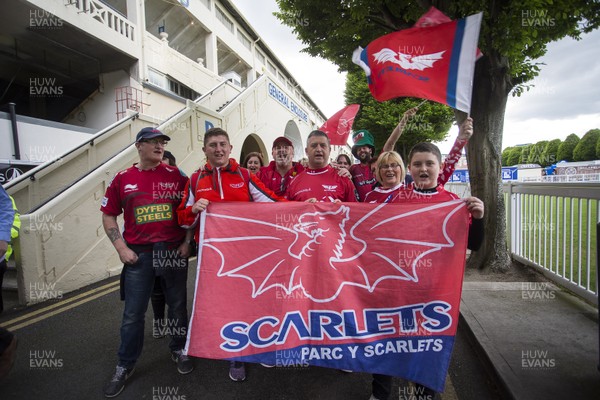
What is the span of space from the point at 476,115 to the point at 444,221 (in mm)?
3576

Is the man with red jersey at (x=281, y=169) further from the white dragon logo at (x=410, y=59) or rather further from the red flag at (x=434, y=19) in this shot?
the red flag at (x=434, y=19)

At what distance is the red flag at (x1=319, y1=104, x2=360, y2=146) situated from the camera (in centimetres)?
771

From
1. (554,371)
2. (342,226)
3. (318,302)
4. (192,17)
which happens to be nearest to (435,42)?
(342,226)

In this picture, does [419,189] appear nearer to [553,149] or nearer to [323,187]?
[323,187]

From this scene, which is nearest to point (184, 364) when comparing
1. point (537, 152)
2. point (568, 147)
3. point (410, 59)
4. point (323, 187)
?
point (323, 187)

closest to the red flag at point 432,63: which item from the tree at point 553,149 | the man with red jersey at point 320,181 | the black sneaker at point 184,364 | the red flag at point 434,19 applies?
the red flag at point 434,19

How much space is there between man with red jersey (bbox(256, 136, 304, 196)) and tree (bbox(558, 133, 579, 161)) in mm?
70954

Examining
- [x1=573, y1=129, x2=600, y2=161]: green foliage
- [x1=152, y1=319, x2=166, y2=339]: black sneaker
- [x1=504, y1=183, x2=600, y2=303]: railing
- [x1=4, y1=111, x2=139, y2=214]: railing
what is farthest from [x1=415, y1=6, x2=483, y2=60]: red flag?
[x1=573, y1=129, x2=600, y2=161]: green foliage

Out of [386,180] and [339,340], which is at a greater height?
[386,180]

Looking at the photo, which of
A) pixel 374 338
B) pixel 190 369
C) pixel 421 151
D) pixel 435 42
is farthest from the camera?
pixel 435 42

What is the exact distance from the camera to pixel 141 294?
8.82 feet

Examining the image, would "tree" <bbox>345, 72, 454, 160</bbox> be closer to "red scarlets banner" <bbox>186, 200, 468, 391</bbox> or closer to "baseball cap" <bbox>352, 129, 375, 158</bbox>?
"baseball cap" <bbox>352, 129, 375, 158</bbox>

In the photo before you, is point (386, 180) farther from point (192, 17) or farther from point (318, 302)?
point (192, 17)

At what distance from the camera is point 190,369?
9.32ft
